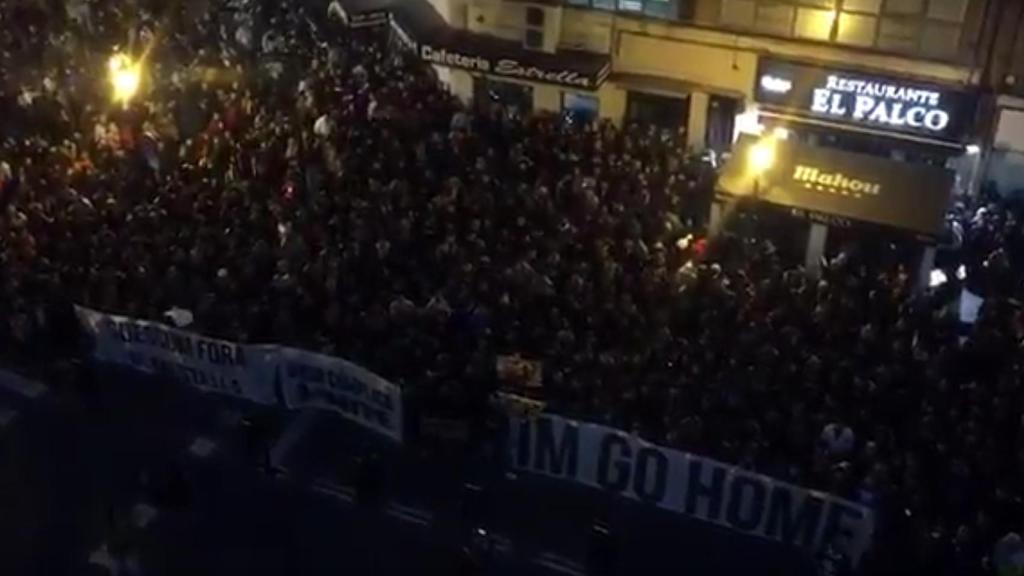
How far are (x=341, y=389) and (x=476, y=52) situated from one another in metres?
9.85

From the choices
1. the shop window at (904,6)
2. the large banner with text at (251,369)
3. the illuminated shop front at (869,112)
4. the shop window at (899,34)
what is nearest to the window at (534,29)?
the illuminated shop front at (869,112)

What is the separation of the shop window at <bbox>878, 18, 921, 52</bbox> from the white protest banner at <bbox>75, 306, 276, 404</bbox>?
40.2 feet

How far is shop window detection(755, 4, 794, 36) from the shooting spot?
24.9m

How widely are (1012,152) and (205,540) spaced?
1535 centimetres

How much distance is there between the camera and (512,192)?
899 inches

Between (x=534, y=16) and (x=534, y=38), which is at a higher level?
(x=534, y=16)

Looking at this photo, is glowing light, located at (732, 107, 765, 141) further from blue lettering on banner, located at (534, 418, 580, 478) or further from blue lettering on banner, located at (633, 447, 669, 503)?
blue lettering on banner, located at (633, 447, 669, 503)

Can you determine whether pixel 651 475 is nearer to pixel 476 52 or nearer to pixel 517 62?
pixel 517 62

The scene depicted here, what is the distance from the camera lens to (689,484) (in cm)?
1755

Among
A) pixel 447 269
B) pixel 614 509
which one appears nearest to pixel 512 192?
pixel 447 269

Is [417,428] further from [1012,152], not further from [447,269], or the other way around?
[1012,152]

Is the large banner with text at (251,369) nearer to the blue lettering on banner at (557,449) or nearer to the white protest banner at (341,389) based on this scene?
the white protest banner at (341,389)

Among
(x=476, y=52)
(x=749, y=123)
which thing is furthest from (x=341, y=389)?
(x=749, y=123)

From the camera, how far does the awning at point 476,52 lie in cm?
2623
